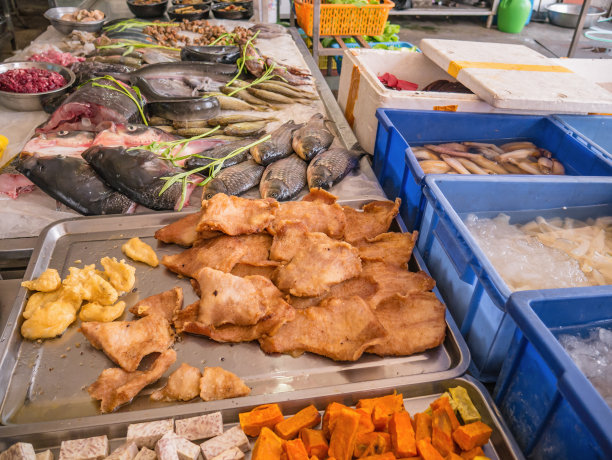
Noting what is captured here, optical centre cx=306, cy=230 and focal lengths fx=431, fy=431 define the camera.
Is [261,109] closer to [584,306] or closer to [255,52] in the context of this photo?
[255,52]

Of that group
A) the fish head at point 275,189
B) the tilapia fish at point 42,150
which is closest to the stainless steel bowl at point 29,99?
the tilapia fish at point 42,150

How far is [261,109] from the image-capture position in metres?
3.82

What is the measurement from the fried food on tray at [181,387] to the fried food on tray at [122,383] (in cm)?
6

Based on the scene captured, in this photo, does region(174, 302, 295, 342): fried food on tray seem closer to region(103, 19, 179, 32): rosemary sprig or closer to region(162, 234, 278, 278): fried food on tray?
region(162, 234, 278, 278): fried food on tray

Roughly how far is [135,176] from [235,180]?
0.59 meters

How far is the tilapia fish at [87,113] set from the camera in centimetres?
317

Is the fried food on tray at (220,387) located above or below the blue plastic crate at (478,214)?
below

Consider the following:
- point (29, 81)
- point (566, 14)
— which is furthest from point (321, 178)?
point (566, 14)

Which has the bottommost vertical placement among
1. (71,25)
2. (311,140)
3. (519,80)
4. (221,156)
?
(221,156)

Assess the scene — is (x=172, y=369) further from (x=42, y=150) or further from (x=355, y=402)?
(x=42, y=150)

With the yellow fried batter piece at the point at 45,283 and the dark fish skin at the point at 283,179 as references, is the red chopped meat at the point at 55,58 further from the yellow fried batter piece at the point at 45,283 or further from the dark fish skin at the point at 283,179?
the yellow fried batter piece at the point at 45,283

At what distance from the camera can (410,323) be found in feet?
6.03

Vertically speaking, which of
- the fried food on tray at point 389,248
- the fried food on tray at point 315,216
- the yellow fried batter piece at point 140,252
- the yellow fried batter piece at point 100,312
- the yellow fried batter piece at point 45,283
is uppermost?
A: the fried food on tray at point 315,216

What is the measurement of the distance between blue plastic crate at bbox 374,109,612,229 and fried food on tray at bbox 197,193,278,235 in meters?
0.83
